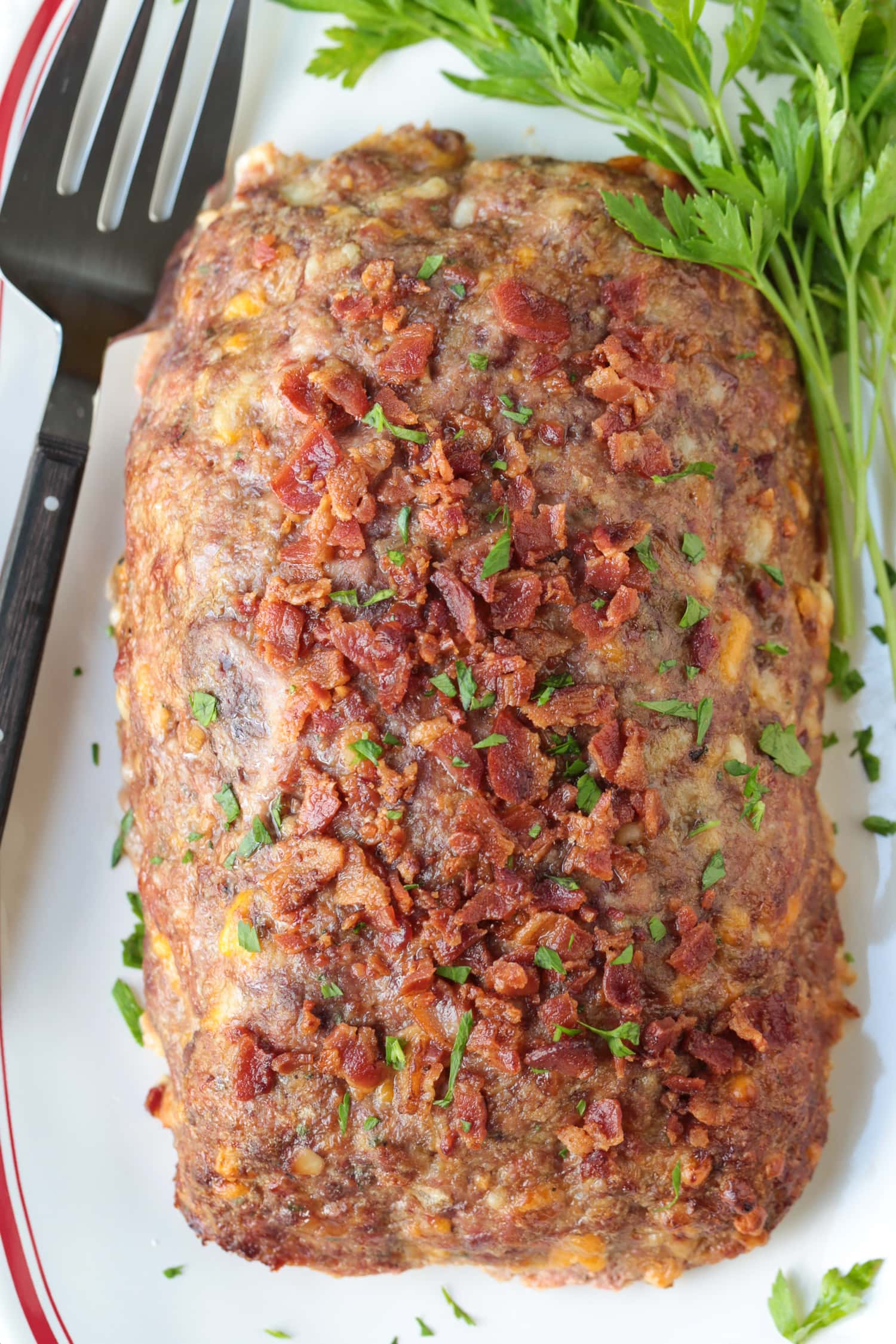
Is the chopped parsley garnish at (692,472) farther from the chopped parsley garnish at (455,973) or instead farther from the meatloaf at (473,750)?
the chopped parsley garnish at (455,973)

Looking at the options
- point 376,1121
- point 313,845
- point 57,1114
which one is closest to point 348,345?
point 313,845

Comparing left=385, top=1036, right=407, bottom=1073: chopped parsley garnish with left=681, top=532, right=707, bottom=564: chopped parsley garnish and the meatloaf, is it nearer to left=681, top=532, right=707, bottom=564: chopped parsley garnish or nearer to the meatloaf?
the meatloaf

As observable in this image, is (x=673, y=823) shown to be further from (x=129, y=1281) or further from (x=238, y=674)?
(x=129, y=1281)

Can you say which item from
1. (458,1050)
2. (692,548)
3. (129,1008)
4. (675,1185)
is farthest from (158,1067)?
(692,548)

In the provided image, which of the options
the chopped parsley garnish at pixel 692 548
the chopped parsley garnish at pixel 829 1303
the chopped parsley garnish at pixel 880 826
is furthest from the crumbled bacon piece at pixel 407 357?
the chopped parsley garnish at pixel 829 1303

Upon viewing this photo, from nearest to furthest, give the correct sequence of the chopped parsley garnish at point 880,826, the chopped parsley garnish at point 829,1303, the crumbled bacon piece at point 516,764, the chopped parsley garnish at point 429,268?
the crumbled bacon piece at point 516,764, the chopped parsley garnish at point 429,268, the chopped parsley garnish at point 829,1303, the chopped parsley garnish at point 880,826

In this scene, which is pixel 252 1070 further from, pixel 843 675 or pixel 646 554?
pixel 843 675
